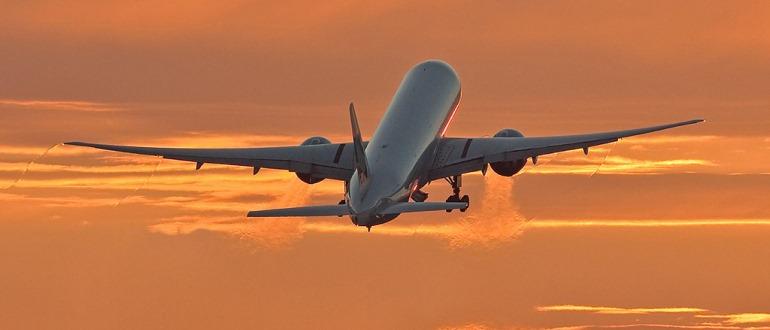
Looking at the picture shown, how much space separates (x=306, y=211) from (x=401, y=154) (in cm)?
1243

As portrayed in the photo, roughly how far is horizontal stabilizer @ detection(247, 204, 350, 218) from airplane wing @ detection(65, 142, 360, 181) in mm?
11822

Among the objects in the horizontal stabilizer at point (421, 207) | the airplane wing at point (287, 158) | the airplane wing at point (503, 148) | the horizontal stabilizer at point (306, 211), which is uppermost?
the airplane wing at point (503, 148)

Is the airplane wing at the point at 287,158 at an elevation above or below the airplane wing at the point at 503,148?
below

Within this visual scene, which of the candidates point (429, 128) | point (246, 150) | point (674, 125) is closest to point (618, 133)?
point (674, 125)

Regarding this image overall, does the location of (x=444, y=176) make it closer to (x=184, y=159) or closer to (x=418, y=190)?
(x=418, y=190)

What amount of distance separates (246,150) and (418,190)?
9.82 metres

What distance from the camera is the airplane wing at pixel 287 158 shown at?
116 meters

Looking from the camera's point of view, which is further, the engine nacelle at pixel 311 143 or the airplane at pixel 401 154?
the engine nacelle at pixel 311 143

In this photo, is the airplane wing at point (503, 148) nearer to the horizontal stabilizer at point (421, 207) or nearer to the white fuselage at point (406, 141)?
the white fuselage at point (406, 141)

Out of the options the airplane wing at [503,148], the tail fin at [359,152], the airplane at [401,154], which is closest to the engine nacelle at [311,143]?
the airplane at [401,154]

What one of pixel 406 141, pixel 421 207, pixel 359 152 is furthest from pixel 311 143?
pixel 421 207

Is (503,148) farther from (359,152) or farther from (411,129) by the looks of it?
(359,152)

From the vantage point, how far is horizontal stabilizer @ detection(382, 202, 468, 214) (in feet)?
329

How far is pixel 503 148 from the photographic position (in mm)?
117750
